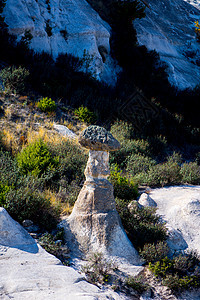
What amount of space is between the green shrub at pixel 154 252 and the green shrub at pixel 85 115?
266 inches

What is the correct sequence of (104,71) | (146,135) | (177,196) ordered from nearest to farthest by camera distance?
(177,196) → (146,135) → (104,71)

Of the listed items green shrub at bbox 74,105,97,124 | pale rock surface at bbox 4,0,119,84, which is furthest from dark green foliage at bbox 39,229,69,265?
pale rock surface at bbox 4,0,119,84

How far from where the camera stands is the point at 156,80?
1527 cm

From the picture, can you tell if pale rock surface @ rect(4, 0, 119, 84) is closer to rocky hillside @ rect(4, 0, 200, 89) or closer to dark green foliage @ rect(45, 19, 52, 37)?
rocky hillside @ rect(4, 0, 200, 89)

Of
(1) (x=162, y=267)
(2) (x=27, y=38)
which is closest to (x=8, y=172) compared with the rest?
(1) (x=162, y=267)

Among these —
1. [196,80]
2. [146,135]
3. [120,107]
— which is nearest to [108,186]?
[146,135]

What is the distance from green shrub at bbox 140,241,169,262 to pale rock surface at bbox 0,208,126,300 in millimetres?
862

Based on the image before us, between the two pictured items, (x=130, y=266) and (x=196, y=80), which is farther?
(x=196, y=80)

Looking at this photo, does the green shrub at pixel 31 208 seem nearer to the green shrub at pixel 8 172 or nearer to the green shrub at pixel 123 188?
the green shrub at pixel 8 172

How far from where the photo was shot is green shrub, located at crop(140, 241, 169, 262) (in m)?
4.00

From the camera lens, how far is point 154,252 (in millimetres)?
4004

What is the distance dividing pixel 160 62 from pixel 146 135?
26.9 feet

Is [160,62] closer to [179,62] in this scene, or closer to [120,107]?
[179,62]

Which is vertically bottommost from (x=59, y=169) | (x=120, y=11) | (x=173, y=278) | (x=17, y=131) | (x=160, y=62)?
(x=17, y=131)
